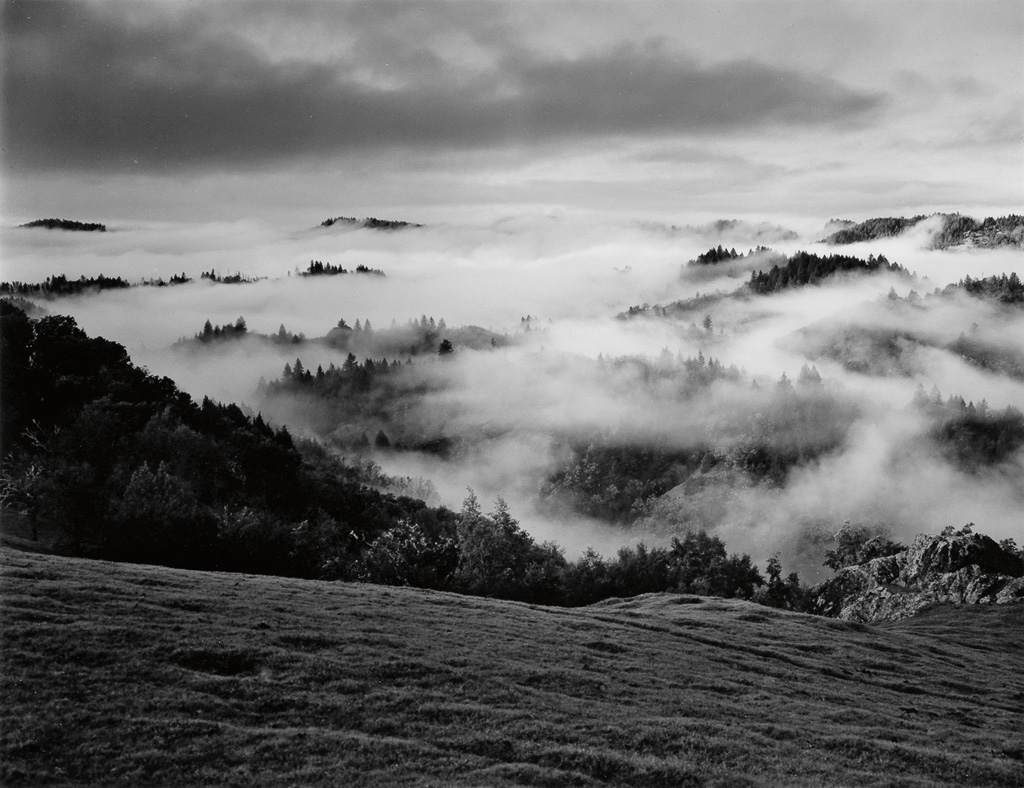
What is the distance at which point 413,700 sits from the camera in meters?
33.7

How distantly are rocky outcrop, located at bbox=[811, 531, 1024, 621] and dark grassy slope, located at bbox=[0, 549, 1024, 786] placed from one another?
214 feet

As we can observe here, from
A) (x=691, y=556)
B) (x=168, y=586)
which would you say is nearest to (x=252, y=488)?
(x=691, y=556)

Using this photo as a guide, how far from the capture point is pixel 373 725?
102 feet

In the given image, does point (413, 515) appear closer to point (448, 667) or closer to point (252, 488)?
point (252, 488)

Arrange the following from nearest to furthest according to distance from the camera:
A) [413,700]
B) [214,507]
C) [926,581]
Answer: [413,700] < [214,507] < [926,581]

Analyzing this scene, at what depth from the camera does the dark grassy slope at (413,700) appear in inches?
1105

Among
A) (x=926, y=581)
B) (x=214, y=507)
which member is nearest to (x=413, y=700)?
(x=214, y=507)

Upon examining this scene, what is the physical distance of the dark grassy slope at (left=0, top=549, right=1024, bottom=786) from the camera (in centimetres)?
2808

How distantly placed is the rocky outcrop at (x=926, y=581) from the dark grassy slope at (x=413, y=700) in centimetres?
6525

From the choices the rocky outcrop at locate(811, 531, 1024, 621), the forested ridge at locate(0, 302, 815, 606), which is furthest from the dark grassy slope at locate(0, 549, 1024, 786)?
the rocky outcrop at locate(811, 531, 1024, 621)

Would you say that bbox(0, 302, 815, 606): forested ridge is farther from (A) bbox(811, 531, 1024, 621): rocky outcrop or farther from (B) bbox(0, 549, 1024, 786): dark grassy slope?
(B) bbox(0, 549, 1024, 786): dark grassy slope

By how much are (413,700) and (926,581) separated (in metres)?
106

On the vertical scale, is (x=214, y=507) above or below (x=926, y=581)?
above

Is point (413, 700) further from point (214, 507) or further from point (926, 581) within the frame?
point (926, 581)
